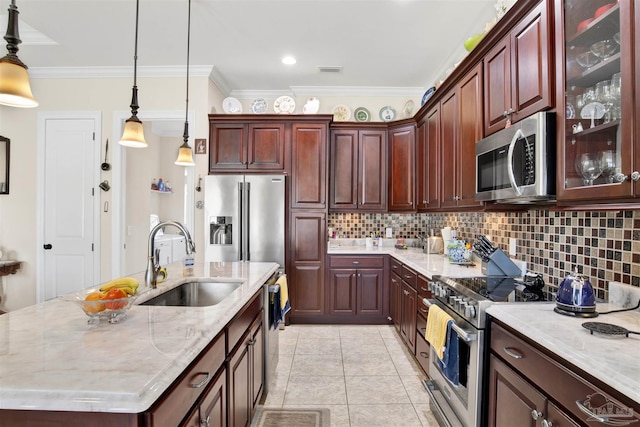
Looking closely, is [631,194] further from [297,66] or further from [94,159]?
[94,159]

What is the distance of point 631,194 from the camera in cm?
114

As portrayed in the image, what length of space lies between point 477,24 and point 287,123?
2188mm

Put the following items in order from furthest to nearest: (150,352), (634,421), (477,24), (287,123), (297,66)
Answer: (287,123) → (297,66) → (477,24) → (150,352) → (634,421)

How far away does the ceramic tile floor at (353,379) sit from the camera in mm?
2242

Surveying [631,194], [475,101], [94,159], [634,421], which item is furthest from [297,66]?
[634,421]

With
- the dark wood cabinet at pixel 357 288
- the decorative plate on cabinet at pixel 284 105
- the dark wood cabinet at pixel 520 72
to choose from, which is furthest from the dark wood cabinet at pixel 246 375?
the decorative plate on cabinet at pixel 284 105

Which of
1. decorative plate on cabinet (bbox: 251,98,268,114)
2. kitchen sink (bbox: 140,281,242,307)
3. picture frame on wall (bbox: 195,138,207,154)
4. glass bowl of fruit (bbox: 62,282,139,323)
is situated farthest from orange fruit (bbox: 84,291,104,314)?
decorative plate on cabinet (bbox: 251,98,268,114)

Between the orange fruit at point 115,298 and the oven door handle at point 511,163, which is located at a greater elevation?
the oven door handle at point 511,163

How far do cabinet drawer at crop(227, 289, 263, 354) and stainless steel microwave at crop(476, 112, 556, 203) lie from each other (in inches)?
61.2

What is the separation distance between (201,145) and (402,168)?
2456 mm

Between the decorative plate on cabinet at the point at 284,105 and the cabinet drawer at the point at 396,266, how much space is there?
7.41 ft

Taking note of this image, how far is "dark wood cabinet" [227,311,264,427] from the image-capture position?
156 cm

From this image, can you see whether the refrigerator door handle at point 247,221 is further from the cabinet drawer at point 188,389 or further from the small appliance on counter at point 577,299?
the small appliance on counter at point 577,299

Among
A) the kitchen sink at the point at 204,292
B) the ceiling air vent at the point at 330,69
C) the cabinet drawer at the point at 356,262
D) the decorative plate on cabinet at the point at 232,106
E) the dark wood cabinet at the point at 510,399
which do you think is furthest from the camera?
the decorative plate on cabinet at the point at 232,106
